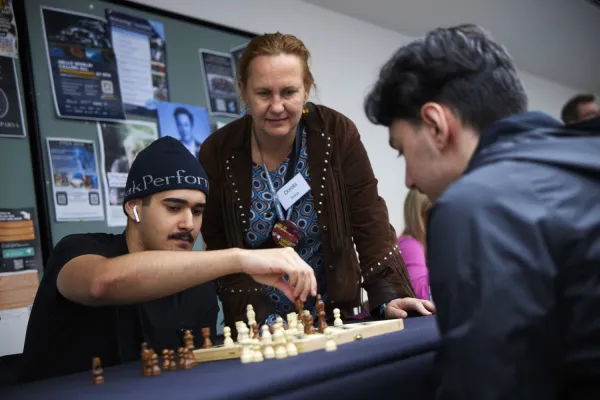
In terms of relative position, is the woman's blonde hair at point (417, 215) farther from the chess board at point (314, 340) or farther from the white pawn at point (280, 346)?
the white pawn at point (280, 346)

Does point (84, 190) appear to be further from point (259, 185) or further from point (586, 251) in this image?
point (586, 251)

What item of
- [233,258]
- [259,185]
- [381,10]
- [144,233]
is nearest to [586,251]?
[233,258]

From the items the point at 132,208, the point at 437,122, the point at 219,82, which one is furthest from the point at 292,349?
the point at 219,82

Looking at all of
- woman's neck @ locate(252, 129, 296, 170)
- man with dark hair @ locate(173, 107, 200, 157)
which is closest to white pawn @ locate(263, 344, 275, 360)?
woman's neck @ locate(252, 129, 296, 170)

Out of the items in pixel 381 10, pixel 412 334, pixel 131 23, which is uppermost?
pixel 381 10

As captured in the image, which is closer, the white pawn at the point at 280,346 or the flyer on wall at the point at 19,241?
the white pawn at the point at 280,346

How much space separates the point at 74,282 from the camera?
5.43 feet

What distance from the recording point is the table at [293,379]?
3.42 ft

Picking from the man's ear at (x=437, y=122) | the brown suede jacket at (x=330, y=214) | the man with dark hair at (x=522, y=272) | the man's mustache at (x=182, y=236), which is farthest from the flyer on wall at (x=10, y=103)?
the man with dark hair at (x=522, y=272)

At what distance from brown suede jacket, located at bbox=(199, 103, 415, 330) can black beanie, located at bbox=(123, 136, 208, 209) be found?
12.6 inches

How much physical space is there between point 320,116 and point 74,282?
1.08m

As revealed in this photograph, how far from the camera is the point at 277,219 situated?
2.24m

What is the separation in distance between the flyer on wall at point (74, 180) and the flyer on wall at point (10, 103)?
0.15m

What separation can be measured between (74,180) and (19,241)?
369 millimetres
